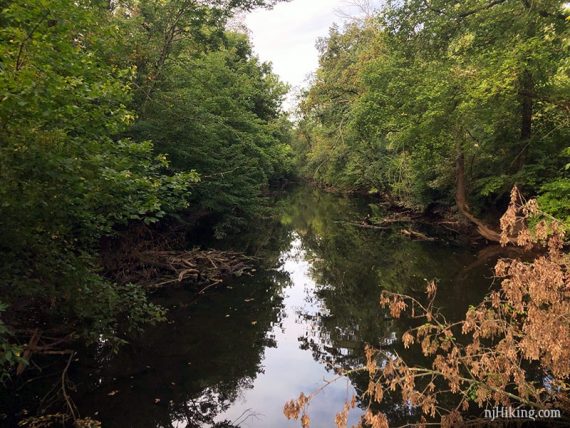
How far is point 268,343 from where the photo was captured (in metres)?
9.59

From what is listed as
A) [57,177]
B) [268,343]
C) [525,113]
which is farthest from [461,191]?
[57,177]

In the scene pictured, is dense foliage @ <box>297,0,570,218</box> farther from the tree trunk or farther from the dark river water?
the dark river water

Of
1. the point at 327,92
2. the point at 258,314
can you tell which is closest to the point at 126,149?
the point at 258,314

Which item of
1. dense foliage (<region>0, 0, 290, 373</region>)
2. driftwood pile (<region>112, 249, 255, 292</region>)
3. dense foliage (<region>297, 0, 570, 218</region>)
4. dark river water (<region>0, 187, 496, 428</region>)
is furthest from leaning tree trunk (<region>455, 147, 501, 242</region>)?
dense foliage (<region>0, 0, 290, 373</region>)

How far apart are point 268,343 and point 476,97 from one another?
1202cm

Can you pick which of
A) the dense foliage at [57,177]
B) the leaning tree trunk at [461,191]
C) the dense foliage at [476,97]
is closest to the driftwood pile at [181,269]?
the dense foliage at [57,177]

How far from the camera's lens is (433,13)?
1775 cm

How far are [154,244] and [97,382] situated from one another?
26.7 feet

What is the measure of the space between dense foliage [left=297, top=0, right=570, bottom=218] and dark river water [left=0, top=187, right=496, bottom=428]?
4.56 meters

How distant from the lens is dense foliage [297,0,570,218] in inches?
566

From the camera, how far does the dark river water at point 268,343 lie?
22.2 ft

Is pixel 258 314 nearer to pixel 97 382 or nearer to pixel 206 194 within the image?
pixel 97 382

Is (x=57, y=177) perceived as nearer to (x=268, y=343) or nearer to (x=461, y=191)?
(x=268, y=343)

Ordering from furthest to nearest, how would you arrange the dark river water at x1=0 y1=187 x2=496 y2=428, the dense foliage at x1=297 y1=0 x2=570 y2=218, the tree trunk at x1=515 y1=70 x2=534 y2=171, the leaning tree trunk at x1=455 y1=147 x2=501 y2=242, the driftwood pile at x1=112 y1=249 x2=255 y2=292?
the leaning tree trunk at x1=455 y1=147 x2=501 y2=242 → the tree trunk at x1=515 y1=70 x2=534 y2=171 → the dense foliage at x1=297 y1=0 x2=570 y2=218 → the driftwood pile at x1=112 y1=249 x2=255 y2=292 → the dark river water at x1=0 y1=187 x2=496 y2=428
